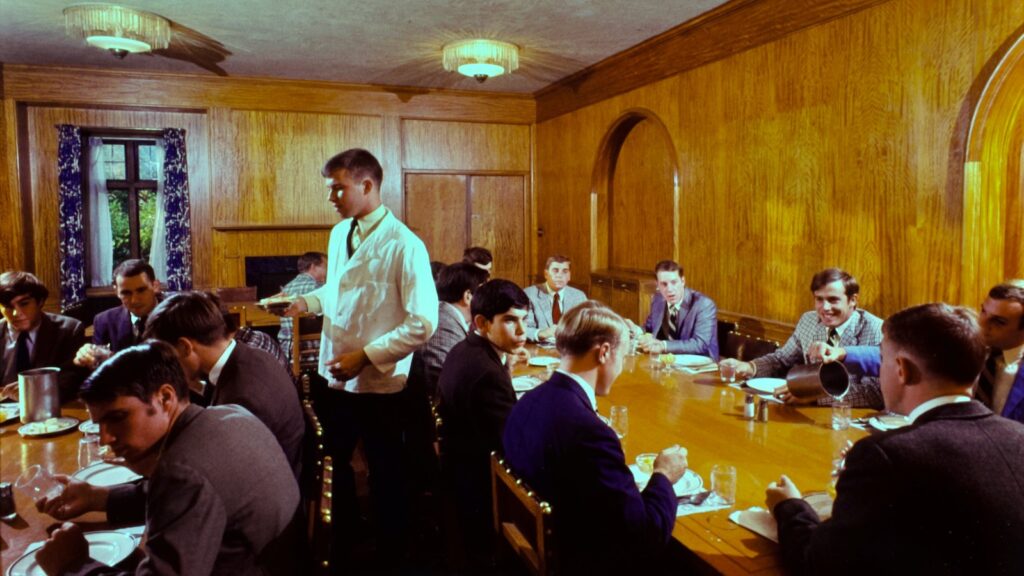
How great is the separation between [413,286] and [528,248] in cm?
518

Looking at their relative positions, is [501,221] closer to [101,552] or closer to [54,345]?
[54,345]

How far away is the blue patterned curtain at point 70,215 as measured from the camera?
629cm

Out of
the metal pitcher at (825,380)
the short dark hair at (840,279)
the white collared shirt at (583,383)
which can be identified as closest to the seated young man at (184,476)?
the white collared shirt at (583,383)

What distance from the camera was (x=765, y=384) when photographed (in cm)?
301

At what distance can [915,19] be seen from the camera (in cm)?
347

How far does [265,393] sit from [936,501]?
Result: 1680mm

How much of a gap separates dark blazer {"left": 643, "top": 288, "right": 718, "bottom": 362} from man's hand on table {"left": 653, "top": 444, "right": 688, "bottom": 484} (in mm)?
2409

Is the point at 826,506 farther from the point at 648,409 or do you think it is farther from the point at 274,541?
the point at 274,541

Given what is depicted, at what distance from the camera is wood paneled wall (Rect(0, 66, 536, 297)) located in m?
6.25

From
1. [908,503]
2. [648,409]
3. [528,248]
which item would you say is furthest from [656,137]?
[908,503]

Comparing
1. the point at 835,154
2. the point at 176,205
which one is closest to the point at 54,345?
the point at 176,205

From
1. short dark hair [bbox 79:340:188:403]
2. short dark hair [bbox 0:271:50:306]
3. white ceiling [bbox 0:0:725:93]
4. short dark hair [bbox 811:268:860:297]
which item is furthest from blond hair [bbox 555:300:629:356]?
white ceiling [bbox 0:0:725:93]

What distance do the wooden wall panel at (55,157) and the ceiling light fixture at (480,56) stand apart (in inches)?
111

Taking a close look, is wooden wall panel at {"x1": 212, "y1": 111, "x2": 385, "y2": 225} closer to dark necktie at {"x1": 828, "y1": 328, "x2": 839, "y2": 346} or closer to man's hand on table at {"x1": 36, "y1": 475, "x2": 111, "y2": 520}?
dark necktie at {"x1": 828, "y1": 328, "x2": 839, "y2": 346}
